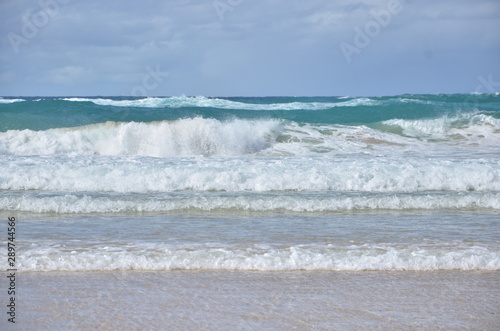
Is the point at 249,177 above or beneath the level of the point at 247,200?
above

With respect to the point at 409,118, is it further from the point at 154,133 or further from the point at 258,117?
the point at 154,133

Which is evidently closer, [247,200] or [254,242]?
[254,242]

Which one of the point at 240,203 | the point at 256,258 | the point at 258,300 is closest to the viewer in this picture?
the point at 258,300

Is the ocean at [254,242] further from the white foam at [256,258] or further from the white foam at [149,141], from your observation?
the white foam at [149,141]

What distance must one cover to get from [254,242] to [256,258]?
60cm

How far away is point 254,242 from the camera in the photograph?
5301 millimetres

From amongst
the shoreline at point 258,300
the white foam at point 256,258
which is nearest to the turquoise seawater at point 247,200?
the white foam at point 256,258

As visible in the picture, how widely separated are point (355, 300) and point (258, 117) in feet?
49.7

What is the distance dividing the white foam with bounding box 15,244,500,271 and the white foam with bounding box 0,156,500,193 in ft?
12.0

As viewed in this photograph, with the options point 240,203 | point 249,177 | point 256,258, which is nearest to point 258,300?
point 256,258

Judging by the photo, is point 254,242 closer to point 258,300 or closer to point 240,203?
point 258,300

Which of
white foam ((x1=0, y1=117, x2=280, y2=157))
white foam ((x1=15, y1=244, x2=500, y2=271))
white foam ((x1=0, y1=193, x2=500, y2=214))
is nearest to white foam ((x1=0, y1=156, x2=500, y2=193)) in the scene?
white foam ((x1=0, y1=193, x2=500, y2=214))

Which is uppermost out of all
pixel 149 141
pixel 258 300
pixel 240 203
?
pixel 149 141

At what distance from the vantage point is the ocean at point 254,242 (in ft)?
11.8
